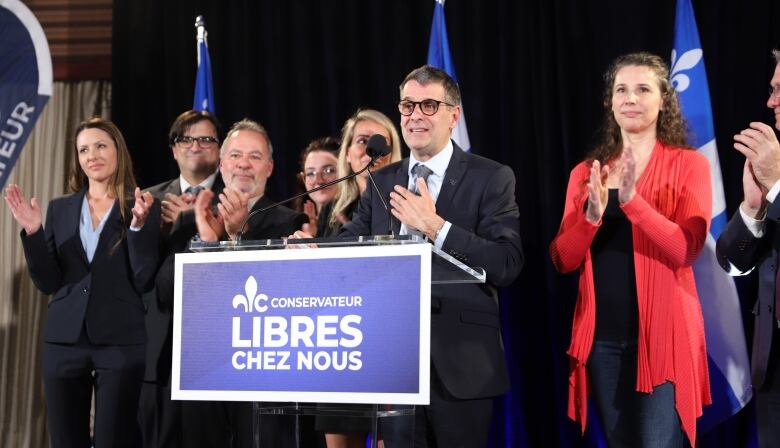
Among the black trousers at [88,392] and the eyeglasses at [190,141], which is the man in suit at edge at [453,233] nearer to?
the black trousers at [88,392]

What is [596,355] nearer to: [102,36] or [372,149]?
[372,149]

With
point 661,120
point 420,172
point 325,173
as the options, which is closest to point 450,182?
point 420,172

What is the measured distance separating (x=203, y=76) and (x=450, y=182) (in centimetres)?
238

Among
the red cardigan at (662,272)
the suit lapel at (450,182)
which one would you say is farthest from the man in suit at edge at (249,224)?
the red cardigan at (662,272)

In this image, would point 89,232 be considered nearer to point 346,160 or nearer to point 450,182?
point 346,160

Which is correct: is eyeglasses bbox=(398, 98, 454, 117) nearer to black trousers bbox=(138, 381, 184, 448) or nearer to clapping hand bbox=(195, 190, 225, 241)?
clapping hand bbox=(195, 190, 225, 241)

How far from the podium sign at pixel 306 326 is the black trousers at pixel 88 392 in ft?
5.06

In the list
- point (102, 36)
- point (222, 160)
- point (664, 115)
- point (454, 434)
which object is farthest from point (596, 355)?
point (102, 36)

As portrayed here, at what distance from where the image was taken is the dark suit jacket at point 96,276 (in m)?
3.64

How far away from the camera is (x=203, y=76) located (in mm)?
4840

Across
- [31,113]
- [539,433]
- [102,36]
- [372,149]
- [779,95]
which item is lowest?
[539,433]

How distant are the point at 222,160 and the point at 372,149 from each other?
1.56 m

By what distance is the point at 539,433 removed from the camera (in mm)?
4320

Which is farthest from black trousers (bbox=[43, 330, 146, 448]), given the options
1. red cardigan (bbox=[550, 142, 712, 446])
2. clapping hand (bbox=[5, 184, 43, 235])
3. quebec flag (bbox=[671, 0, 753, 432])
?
quebec flag (bbox=[671, 0, 753, 432])
